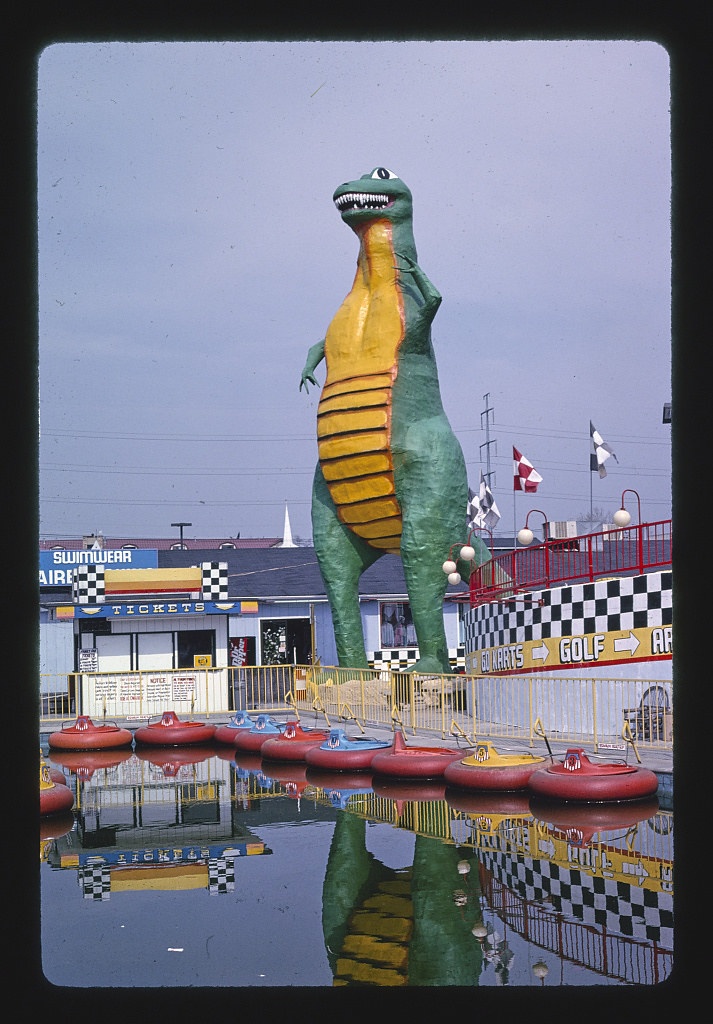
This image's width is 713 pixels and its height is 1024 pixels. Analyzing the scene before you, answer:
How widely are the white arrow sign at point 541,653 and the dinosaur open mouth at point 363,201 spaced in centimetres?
582

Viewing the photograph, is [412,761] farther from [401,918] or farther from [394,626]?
[394,626]

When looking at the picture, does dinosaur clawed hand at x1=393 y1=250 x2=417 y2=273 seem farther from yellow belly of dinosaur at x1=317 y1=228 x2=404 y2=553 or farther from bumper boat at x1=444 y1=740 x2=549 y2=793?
bumper boat at x1=444 y1=740 x2=549 y2=793

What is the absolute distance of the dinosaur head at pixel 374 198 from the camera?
→ 533 inches

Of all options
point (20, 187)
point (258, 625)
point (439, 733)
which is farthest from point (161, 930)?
point (258, 625)

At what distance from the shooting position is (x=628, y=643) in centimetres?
1102

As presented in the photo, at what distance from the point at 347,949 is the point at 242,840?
314 cm

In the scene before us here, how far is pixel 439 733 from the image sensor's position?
12383 mm

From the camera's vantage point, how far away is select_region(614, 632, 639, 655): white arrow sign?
10.9 metres

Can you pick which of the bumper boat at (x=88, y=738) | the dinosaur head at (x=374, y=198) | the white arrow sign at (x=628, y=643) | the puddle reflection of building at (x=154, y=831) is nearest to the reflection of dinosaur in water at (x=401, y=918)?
the puddle reflection of building at (x=154, y=831)

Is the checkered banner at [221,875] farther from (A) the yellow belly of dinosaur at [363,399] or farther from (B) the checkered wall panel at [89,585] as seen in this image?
(B) the checkered wall panel at [89,585]

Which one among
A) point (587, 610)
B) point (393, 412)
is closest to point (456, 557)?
point (393, 412)

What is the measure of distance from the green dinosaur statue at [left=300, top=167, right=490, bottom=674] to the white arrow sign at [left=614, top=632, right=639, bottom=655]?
11.0 feet

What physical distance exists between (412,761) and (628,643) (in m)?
2.69

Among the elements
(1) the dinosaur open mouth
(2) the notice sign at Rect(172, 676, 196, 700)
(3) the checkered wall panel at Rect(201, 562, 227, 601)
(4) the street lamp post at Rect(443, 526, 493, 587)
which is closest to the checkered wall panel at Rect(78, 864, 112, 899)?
(4) the street lamp post at Rect(443, 526, 493, 587)
